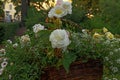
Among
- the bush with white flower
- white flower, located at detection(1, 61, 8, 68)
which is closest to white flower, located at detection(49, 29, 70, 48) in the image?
the bush with white flower

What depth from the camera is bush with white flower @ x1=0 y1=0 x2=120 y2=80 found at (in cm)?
246

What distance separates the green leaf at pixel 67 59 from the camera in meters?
2.42

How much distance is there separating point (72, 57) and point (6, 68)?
1.69 feet

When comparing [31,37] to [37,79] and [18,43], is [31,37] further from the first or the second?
[37,79]

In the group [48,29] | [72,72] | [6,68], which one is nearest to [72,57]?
[72,72]

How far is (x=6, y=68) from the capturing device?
2.67m

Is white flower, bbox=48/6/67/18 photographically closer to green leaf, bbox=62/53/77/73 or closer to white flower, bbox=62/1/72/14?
white flower, bbox=62/1/72/14

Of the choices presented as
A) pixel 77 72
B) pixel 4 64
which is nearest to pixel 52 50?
pixel 77 72

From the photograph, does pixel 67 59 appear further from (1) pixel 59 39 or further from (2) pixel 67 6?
(2) pixel 67 6

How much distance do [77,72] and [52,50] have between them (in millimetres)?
230

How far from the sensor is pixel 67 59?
2.46 metres

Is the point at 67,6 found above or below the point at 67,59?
above

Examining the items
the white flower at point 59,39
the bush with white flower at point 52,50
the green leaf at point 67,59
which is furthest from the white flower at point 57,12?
the green leaf at point 67,59

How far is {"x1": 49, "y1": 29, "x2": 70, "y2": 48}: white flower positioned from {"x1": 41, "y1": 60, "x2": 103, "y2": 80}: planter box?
0.16 m
